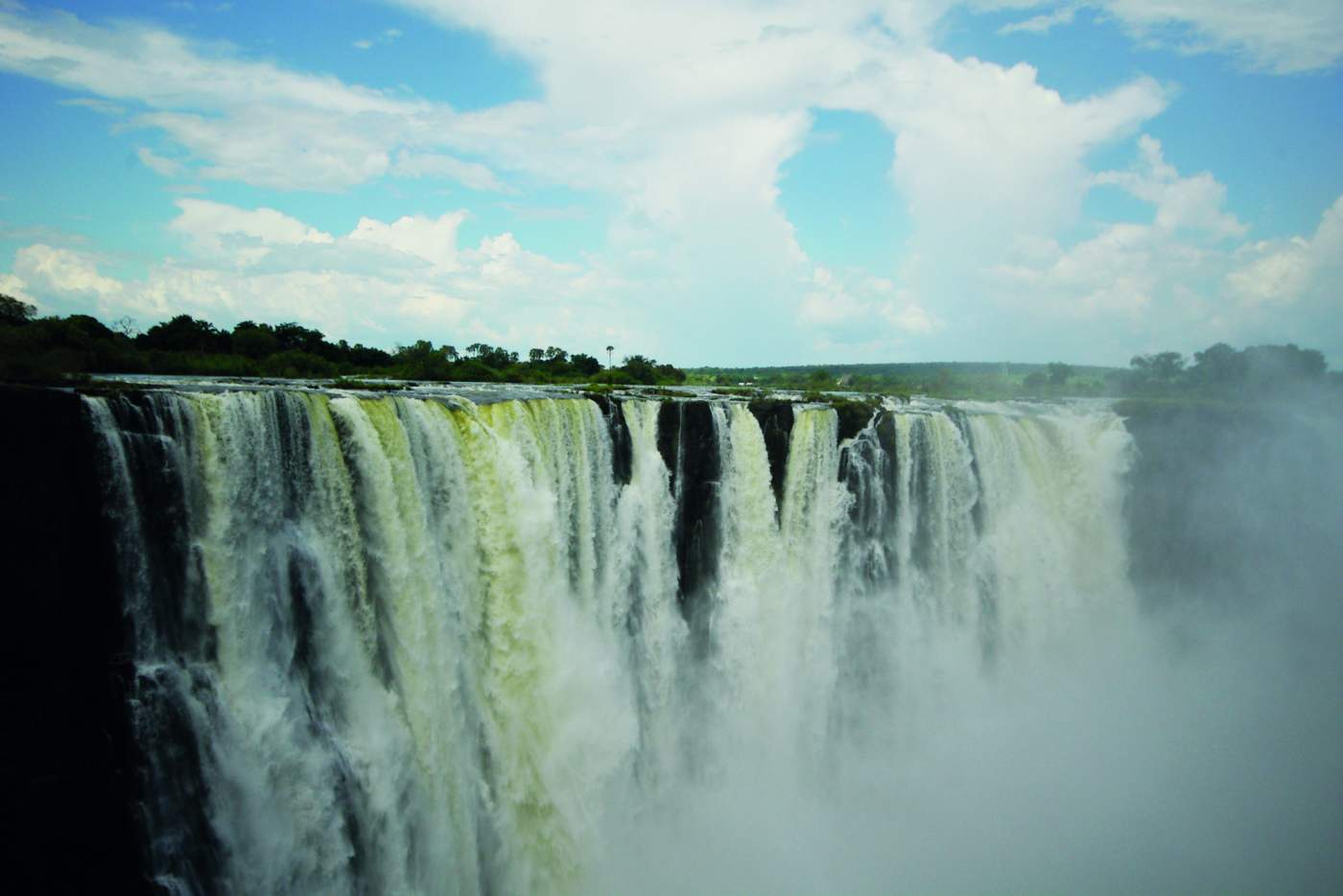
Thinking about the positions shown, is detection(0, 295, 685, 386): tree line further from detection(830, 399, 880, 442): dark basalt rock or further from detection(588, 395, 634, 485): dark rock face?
detection(830, 399, 880, 442): dark basalt rock

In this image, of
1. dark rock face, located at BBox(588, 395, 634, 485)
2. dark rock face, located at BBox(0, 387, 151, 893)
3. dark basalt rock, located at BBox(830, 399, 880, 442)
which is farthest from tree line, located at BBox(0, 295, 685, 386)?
dark basalt rock, located at BBox(830, 399, 880, 442)

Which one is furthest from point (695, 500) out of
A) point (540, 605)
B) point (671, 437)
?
point (540, 605)

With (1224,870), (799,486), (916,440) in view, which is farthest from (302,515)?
(1224,870)

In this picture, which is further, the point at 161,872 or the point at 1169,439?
the point at 1169,439

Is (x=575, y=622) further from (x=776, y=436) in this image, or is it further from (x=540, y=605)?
(x=776, y=436)

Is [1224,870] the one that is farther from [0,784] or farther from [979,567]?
[0,784]
